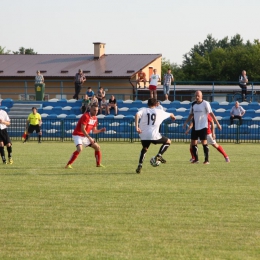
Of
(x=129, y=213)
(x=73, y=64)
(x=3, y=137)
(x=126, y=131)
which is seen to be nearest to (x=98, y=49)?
(x=73, y=64)

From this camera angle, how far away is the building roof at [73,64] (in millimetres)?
57938

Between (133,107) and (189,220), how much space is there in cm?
3102

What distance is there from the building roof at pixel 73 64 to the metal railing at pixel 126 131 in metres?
20.7

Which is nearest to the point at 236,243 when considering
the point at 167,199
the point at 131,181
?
the point at 167,199

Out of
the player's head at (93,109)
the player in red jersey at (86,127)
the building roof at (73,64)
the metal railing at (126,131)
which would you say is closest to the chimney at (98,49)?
the building roof at (73,64)

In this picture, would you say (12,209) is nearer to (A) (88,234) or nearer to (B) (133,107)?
(A) (88,234)

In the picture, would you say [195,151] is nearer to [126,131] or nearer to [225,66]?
[126,131]

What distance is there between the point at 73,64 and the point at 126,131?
26852 mm

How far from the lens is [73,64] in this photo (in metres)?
60.8

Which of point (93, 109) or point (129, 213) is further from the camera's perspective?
point (93, 109)

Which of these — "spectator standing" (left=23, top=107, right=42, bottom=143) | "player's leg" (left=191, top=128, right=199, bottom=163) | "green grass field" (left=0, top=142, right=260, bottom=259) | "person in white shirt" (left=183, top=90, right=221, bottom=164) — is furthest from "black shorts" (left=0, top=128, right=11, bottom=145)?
"spectator standing" (left=23, top=107, right=42, bottom=143)

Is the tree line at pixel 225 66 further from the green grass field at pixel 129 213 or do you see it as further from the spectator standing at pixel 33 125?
the green grass field at pixel 129 213

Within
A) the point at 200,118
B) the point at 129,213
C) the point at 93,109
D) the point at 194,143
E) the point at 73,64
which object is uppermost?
the point at 73,64

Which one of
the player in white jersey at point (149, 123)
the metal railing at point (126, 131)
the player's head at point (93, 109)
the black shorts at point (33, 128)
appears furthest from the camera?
the metal railing at point (126, 131)
